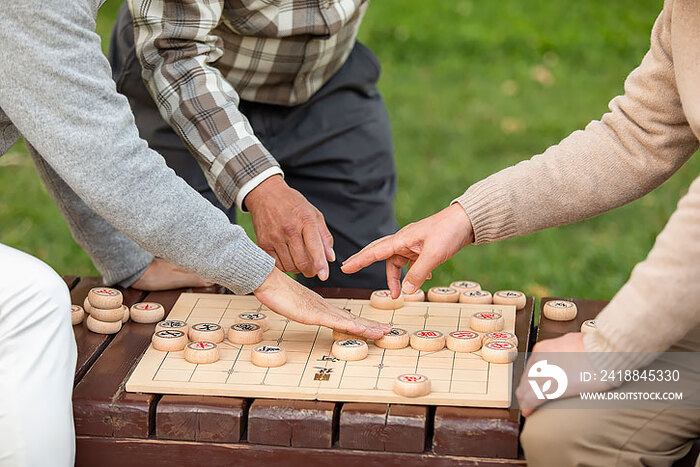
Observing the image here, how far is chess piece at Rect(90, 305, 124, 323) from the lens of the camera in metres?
1.92

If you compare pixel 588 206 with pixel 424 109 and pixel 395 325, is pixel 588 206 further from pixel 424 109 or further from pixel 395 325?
pixel 424 109

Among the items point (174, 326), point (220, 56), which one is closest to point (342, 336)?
point (174, 326)

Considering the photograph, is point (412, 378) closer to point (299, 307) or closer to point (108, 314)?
point (299, 307)

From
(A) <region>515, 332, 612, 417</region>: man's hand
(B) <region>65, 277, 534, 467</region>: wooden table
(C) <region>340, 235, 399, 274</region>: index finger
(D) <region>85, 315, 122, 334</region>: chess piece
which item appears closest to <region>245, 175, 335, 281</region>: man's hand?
(C) <region>340, 235, 399, 274</region>: index finger

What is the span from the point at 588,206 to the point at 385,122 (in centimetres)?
82

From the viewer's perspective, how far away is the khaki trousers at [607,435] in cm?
144

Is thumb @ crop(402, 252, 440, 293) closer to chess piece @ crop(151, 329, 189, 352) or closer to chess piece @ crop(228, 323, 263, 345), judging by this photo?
chess piece @ crop(228, 323, 263, 345)

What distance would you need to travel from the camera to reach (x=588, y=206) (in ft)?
6.07

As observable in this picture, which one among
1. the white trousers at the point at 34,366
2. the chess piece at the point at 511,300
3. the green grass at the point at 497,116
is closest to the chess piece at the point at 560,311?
the chess piece at the point at 511,300

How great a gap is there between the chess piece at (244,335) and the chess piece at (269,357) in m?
0.09

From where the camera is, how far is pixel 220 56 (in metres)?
2.13

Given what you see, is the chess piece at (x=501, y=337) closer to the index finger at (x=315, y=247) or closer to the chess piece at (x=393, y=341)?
the chess piece at (x=393, y=341)

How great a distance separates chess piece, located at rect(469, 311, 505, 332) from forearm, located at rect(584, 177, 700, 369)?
0.40m

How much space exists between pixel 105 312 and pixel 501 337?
759mm
